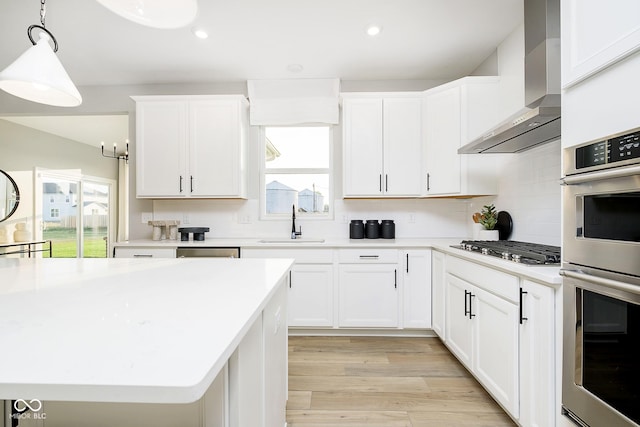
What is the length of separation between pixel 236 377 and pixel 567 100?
1.55m

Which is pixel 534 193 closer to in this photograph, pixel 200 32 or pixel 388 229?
pixel 388 229

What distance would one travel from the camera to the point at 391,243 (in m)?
3.01

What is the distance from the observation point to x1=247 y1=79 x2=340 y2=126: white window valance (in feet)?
11.1

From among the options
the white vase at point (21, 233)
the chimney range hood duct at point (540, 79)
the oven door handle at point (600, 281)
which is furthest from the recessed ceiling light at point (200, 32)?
the white vase at point (21, 233)

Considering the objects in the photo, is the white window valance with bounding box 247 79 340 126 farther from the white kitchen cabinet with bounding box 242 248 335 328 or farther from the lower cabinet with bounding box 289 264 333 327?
the lower cabinet with bounding box 289 264 333 327

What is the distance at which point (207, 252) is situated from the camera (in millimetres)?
3020

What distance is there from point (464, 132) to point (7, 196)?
6328mm

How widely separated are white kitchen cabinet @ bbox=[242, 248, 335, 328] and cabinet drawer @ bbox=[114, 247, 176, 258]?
3.90 ft

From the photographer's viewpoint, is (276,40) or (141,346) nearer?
(141,346)

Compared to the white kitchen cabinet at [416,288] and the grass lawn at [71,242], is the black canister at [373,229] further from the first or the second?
the grass lawn at [71,242]

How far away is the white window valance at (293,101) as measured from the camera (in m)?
3.38

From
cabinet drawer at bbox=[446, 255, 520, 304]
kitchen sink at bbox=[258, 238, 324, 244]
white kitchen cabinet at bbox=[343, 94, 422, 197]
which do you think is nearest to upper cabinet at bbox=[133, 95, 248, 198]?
kitchen sink at bbox=[258, 238, 324, 244]

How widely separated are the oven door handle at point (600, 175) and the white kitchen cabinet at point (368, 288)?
1.82m

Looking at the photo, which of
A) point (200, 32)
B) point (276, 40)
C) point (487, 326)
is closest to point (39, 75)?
point (200, 32)
